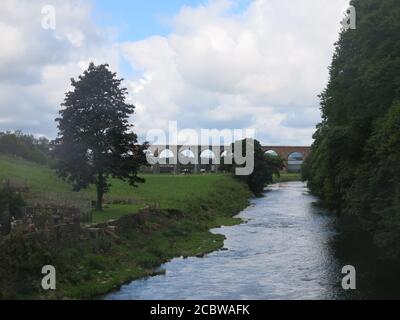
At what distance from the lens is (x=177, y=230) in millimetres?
41938

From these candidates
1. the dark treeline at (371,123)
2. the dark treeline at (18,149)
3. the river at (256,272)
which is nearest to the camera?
the river at (256,272)

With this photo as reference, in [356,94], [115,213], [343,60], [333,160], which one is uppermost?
[343,60]

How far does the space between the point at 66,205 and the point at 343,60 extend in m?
26.1

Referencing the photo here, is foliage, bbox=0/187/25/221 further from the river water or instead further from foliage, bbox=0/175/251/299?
the river water

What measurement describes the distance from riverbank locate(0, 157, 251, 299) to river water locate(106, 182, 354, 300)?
1.29 meters

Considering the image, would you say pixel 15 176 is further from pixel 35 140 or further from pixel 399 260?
pixel 35 140

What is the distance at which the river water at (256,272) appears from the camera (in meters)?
24.3

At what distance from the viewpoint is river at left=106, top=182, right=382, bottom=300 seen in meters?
24.2

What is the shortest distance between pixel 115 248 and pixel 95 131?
1112cm

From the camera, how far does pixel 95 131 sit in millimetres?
38938

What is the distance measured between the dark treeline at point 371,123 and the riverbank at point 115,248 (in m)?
11.1

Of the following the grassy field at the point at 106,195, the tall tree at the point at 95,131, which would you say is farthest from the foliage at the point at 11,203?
the tall tree at the point at 95,131

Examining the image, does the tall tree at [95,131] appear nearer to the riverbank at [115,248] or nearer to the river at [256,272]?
the riverbank at [115,248]
